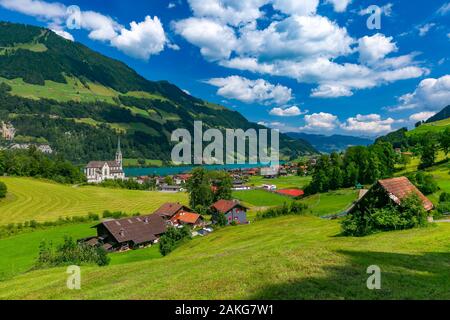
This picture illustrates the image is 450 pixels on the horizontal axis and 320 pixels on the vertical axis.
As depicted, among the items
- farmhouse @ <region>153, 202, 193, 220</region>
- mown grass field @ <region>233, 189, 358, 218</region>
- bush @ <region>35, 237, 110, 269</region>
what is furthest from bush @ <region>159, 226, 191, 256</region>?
farmhouse @ <region>153, 202, 193, 220</region>

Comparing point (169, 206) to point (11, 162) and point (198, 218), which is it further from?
point (11, 162)

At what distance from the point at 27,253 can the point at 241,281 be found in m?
61.0

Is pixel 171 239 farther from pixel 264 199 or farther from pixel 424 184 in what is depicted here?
pixel 264 199

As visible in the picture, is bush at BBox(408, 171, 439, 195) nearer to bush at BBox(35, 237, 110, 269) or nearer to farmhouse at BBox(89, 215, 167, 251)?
farmhouse at BBox(89, 215, 167, 251)

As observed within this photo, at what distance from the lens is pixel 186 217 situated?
310 feet

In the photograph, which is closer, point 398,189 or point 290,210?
point 398,189

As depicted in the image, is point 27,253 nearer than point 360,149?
Yes

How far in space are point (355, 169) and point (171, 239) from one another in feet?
210

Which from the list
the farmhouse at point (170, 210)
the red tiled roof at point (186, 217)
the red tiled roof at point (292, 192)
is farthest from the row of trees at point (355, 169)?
the farmhouse at point (170, 210)

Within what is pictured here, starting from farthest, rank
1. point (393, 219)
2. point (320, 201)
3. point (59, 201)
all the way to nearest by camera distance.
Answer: point (59, 201) → point (320, 201) → point (393, 219)

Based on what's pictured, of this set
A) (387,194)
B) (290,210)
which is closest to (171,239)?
(290,210)

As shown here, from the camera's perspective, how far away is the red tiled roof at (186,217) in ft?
303
